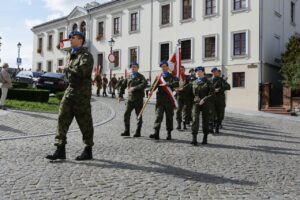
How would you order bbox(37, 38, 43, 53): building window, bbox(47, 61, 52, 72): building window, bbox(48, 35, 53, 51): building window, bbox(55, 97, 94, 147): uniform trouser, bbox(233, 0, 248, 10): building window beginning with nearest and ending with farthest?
bbox(55, 97, 94, 147): uniform trouser → bbox(233, 0, 248, 10): building window → bbox(47, 61, 52, 72): building window → bbox(48, 35, 53, 51): building window → bbox(37, 38, 43, 53): building window

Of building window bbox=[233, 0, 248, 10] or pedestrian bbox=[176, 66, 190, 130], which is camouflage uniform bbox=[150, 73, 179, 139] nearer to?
pedestrian bbox=[176, 66, 190, 130]

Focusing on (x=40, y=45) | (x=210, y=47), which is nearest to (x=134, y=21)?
(x=210, y=47)

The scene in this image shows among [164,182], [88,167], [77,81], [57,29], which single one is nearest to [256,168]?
[164,182]

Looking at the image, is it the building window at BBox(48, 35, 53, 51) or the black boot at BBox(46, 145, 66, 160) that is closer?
the black boot at BBox(46, 145, 66, 160)

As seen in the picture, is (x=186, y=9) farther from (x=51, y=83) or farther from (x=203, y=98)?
(x=203, y=98)

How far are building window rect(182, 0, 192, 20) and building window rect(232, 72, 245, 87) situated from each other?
21.1ft

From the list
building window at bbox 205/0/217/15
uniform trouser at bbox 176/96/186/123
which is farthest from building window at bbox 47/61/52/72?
uniform trouser at bbox 176/96/186/123

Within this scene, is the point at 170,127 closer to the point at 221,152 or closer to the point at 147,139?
the point at 147,139

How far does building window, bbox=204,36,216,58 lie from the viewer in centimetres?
2910

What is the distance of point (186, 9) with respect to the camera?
31109 millimetres

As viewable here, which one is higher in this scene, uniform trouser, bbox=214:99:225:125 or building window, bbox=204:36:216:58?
building window, bbox=204:36:216:58

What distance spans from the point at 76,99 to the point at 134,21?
29707 millimetres

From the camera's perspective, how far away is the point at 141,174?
582 cm

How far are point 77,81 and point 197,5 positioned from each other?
82.3ft
